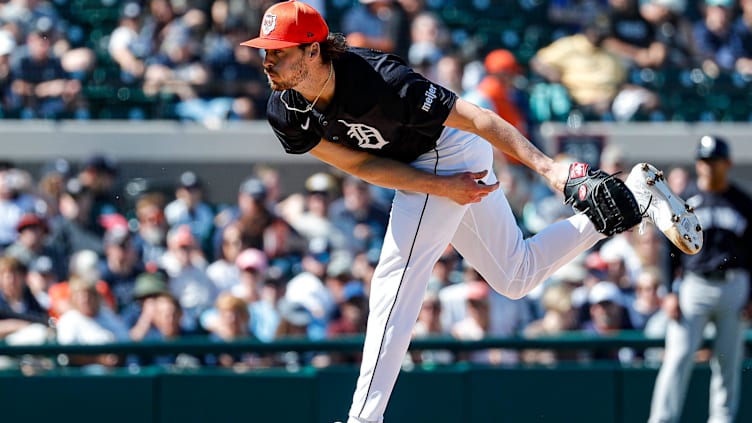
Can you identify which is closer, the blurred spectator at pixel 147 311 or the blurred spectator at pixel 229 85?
the blurred spectator at pixel 147 311

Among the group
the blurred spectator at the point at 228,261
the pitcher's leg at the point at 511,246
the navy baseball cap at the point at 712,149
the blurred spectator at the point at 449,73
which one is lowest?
the blurred spectator at the point at 228,261

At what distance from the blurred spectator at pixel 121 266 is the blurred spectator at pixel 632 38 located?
15.9 ft

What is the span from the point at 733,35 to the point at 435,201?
7.49 metres

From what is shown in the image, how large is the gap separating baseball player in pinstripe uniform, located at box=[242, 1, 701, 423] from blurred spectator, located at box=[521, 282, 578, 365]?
2385 millimetres

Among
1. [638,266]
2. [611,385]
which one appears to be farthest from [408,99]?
[638,266]

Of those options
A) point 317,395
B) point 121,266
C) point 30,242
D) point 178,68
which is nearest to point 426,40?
point 178,68

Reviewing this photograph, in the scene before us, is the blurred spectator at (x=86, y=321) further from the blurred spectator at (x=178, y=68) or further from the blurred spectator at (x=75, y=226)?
the blurred spectator at (x=178, y=68)

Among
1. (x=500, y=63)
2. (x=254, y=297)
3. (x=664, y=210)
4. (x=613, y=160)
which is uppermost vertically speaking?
(x=664, y=210)

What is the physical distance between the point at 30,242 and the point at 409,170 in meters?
4.16

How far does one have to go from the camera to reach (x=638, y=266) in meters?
8.89

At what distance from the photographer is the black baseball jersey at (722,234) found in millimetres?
6793

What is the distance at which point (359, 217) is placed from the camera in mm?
9070

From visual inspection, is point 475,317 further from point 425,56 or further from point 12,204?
point 12,204

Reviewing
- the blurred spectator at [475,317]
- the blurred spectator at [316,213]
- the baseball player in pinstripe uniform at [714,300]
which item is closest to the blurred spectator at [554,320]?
the blurred spectator at [475,317]
